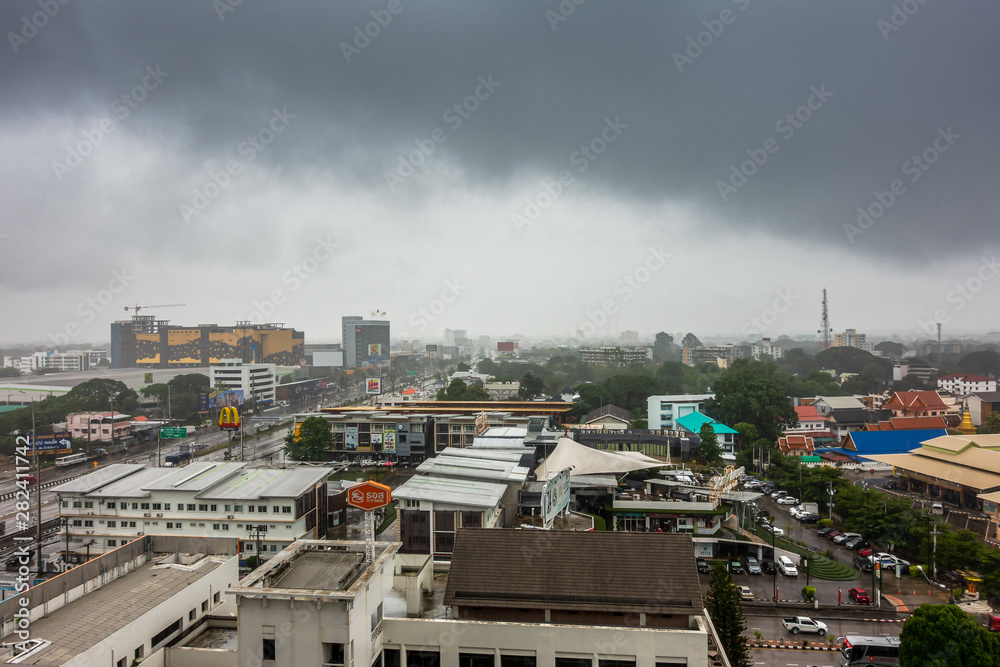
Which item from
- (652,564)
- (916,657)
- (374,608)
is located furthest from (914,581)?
(374,608)

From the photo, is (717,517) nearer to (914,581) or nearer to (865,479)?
(914,581)

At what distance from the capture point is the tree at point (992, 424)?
30.0 m

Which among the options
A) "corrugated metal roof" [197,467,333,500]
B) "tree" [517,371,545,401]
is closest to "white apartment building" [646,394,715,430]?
"tree" [517,371,545,401]

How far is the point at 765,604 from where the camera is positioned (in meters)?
12.6

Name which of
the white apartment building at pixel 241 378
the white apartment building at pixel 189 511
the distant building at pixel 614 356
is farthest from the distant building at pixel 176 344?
the white apartment building at pixel 189 511

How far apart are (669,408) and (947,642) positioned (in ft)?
91.6

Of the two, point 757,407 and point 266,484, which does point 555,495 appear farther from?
Result: point 757,407

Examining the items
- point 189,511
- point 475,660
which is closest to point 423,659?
point 475,660

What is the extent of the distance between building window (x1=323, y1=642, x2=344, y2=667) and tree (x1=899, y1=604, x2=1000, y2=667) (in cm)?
871

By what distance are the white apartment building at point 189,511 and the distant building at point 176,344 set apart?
56064 mm

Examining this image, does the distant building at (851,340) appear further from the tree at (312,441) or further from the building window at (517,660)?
the building window at (517,660)

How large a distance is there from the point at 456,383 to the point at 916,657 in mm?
37940

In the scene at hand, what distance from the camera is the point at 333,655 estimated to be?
→ 6391 mm

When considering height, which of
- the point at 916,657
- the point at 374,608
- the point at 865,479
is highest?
the point at 374,608
